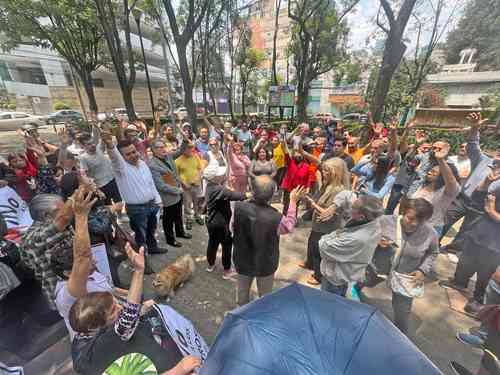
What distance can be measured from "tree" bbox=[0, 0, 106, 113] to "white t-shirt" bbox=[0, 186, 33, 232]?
8974mm

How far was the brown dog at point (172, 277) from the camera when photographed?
9.55 feet

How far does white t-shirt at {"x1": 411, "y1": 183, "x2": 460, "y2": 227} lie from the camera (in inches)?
121

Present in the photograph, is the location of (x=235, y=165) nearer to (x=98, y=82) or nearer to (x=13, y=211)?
(x=13, y=211)

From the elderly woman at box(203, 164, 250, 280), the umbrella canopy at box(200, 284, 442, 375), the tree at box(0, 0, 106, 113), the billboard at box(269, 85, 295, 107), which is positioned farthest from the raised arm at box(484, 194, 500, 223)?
the billboard at box(269, 85, 295, 107)

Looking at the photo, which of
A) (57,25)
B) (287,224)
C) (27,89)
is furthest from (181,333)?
(27,89)

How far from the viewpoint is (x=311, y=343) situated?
105 centimetres

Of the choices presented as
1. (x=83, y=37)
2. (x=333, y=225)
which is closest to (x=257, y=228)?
(x=333, y=225)

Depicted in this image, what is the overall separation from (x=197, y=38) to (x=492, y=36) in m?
33.6

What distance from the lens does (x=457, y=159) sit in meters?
4.26

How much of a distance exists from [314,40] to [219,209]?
16932 millimetres

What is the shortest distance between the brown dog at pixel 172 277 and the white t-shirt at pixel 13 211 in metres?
1.62

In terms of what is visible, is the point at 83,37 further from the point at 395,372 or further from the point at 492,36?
the point at 492,36

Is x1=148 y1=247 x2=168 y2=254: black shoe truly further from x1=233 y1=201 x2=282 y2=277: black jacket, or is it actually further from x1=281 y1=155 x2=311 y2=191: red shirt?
x1=281 y1=155 x2=311 y2=191: red shirt

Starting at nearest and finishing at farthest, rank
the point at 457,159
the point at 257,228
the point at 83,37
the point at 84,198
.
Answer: the point at 84,198
the point at 257,228
the point at 457,159
the point at 83,37
